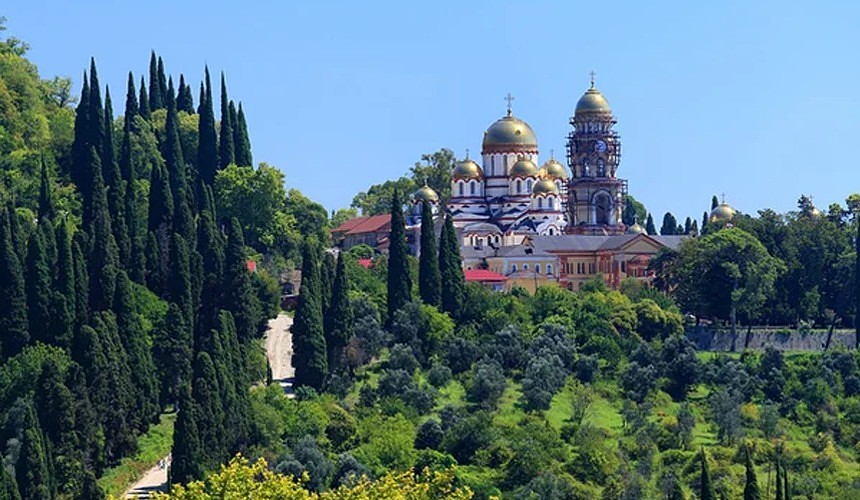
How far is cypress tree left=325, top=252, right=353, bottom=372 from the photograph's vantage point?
255 ft

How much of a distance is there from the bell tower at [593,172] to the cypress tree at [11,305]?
163 ft

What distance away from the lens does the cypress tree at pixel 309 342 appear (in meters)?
76.1

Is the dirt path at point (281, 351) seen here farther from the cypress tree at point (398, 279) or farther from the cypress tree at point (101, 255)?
the cypress tree at point (101, 255)

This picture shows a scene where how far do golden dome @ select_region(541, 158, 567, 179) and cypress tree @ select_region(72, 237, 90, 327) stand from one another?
50.9 m

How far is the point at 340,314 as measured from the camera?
7825cm

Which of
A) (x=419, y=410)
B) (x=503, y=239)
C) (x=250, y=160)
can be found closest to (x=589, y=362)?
(x=419, y=410)

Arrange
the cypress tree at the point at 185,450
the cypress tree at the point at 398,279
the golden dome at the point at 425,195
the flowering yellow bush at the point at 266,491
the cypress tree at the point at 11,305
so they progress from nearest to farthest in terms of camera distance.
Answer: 1. the flowering yellow bush at the point at 266,491
2. the cypress tree at the point at 185,450
3. the cypress tree at the point at 11,305
4. the cypress tree at the point at 398,279
5. the golden dome at the point at 425,195

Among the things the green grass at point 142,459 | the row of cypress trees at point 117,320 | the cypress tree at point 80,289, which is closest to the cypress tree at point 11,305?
the row of cypress trees at point 117,320

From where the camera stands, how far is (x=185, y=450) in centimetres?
6306

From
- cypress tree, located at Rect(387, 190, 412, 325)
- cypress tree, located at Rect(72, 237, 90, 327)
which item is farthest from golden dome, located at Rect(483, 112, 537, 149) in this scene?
cypress tree, located at Rect(72, 237, 90, 327)

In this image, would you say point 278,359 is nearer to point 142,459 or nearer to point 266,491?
point 142,459

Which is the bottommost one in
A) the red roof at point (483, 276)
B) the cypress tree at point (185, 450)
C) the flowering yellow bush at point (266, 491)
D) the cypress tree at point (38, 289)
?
the flowering yellow bush at point (266, 491)

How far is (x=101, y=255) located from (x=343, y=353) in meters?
9.19

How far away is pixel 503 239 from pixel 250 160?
2099 centimetres
